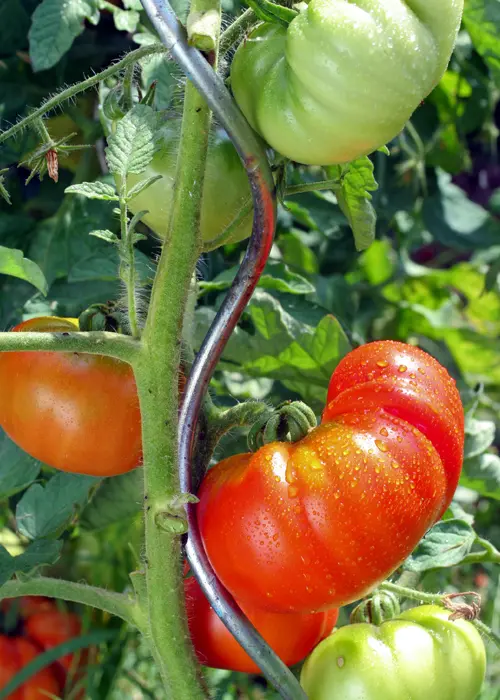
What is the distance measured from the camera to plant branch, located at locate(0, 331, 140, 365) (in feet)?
2.16

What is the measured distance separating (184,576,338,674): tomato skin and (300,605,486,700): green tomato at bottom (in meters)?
0.02

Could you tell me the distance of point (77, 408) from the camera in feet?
2.54

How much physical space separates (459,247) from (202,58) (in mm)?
1106

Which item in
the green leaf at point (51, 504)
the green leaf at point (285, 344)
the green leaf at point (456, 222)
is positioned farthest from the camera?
the green leaf at point (456, 222)

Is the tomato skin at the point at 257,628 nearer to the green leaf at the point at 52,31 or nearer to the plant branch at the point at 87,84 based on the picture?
the plant branch at the point at 87,84

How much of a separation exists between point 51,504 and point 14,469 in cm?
11

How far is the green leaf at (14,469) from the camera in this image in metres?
0.98

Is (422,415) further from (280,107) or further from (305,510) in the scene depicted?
(280,107)

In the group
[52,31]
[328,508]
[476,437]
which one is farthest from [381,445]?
[52,31]

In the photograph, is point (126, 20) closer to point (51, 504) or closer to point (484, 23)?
point (484, 23)

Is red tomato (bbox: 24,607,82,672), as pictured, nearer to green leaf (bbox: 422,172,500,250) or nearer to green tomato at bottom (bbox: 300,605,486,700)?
green tomato at bottom (bbox: 300,605,486,700)

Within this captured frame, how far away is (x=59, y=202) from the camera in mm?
1377

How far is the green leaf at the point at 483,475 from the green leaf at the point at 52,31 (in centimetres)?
72

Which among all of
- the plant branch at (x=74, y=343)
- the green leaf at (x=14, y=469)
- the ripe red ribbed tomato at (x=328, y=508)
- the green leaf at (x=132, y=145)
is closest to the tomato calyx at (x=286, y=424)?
the ripe red ribbed tomato at (x=328, y=508)
